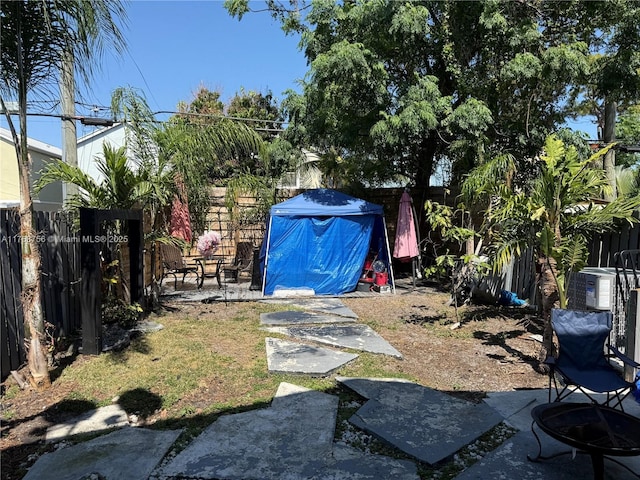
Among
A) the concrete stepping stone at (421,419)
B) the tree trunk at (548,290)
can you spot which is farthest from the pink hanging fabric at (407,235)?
the concrete stepping stone at (421,419)

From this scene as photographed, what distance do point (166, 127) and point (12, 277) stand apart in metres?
4.05

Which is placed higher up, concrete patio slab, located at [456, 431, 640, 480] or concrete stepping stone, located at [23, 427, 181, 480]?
concrete stepping stone, located at [23, 427, 181, 480]

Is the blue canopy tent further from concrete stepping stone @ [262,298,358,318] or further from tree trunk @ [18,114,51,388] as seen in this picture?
tree trunk @ [18,114,51,388]

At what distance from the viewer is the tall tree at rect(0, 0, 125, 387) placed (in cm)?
382

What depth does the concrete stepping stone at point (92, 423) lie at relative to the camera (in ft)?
11.2

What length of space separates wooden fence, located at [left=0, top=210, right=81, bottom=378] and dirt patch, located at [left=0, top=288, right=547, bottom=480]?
0.44 meters

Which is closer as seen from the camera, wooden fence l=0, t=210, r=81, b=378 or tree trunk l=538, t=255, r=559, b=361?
wooden fence l=0, t=210, r=81, b=378

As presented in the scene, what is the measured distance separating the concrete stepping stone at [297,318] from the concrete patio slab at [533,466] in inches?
154

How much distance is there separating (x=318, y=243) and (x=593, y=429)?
22.6 ft

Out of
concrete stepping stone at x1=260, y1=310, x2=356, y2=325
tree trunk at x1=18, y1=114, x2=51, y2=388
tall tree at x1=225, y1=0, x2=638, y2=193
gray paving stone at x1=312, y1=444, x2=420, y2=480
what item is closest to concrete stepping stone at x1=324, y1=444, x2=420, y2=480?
gray paving stone at x1=312, y1=444, x2=420, y2=480

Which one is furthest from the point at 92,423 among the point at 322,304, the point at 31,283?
the point at 322,304

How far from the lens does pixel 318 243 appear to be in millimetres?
9375

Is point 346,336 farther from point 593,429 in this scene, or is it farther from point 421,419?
point 593,429

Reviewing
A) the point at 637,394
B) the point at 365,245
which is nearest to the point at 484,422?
the point at 637,394
